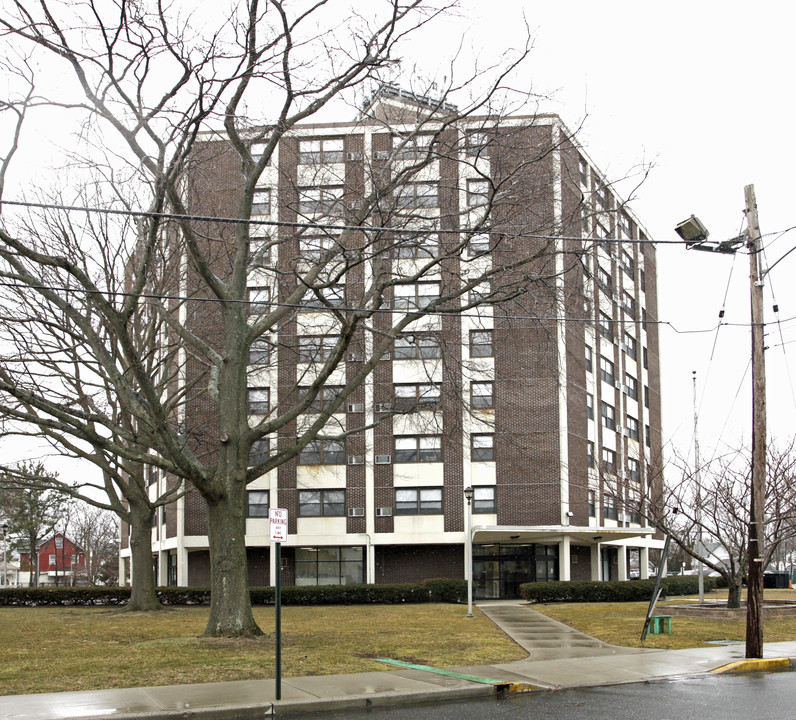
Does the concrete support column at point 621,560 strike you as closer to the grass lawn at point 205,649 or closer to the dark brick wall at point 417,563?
the dark brick wall at point 417,563

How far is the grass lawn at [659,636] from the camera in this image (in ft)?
62.6

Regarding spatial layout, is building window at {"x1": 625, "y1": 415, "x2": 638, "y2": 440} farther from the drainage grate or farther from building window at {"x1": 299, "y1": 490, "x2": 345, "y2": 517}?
the drainage grate

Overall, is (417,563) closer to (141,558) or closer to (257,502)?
(257,502)

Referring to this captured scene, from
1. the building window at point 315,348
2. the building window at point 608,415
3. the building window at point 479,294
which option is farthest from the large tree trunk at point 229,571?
the building window at point 608,415

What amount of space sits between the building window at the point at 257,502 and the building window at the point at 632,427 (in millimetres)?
20862

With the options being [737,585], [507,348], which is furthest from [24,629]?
[507,348]

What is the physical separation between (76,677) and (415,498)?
30361mm

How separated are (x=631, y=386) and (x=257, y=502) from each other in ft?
75.2

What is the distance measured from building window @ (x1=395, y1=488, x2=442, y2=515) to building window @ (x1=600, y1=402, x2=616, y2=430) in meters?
10.5

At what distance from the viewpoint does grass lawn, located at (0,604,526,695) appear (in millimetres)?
13422

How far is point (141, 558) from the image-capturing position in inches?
1270

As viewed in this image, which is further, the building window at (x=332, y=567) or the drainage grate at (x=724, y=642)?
the building window at (x=332, y=567)

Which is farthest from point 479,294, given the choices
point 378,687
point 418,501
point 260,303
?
point 418,501

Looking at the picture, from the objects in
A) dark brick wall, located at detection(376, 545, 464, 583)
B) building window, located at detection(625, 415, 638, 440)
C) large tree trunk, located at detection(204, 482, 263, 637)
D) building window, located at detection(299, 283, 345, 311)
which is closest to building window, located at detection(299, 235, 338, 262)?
building window, located at detection(299, 283, 345, 311)
